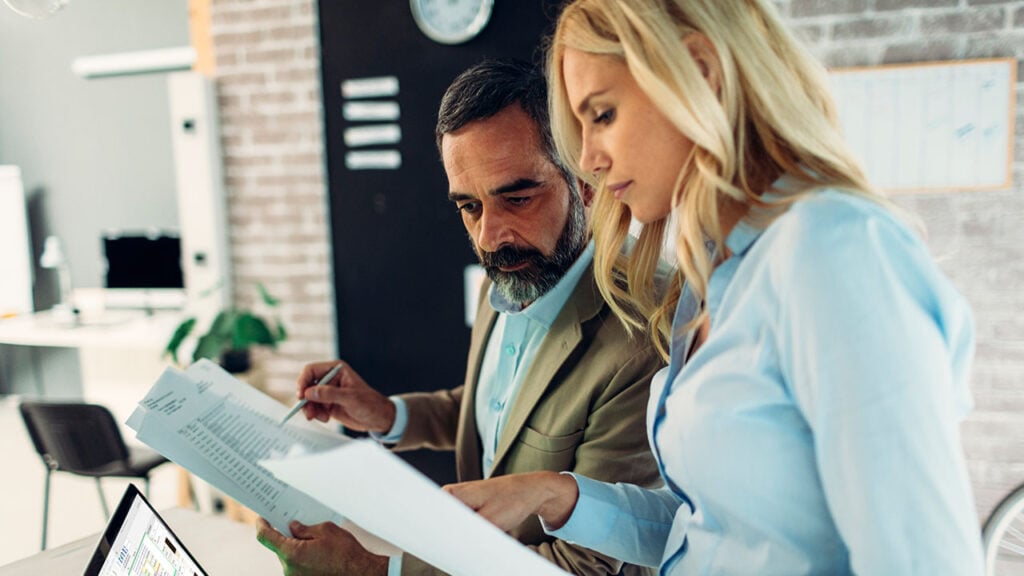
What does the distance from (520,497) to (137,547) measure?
1.72 ft

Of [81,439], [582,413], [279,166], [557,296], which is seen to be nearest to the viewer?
[582,413]

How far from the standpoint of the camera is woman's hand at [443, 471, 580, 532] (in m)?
0.81

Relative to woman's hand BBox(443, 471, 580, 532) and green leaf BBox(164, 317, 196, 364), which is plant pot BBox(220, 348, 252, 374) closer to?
green leaf BBox(164, 317, 196, 364)

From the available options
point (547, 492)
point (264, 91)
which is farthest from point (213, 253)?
point (547, 492)

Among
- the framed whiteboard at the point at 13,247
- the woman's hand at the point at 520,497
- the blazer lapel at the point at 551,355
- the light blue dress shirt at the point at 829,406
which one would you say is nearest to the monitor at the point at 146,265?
the framed whiteboard at the point at 13,247

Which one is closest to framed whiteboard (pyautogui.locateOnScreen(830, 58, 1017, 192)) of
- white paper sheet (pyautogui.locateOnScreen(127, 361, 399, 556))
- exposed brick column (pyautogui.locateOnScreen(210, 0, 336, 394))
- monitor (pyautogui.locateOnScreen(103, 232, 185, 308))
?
white paper sheet (pyautogui.locateOnScreen(127, 361, 399, 556))

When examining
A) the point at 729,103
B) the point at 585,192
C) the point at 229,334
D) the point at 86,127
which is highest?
the point at 86,127

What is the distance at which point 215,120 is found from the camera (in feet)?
10.9

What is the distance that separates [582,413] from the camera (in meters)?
1.10

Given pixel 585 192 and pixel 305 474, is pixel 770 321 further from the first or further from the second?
pixel 585 192

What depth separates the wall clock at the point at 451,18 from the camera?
2.79m

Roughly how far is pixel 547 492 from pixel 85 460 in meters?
2.27

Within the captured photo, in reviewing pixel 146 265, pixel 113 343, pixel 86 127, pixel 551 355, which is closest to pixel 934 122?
pixel 551 355

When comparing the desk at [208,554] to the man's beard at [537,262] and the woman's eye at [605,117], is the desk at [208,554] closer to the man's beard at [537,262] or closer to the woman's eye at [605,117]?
the man's beard at [537,262]
